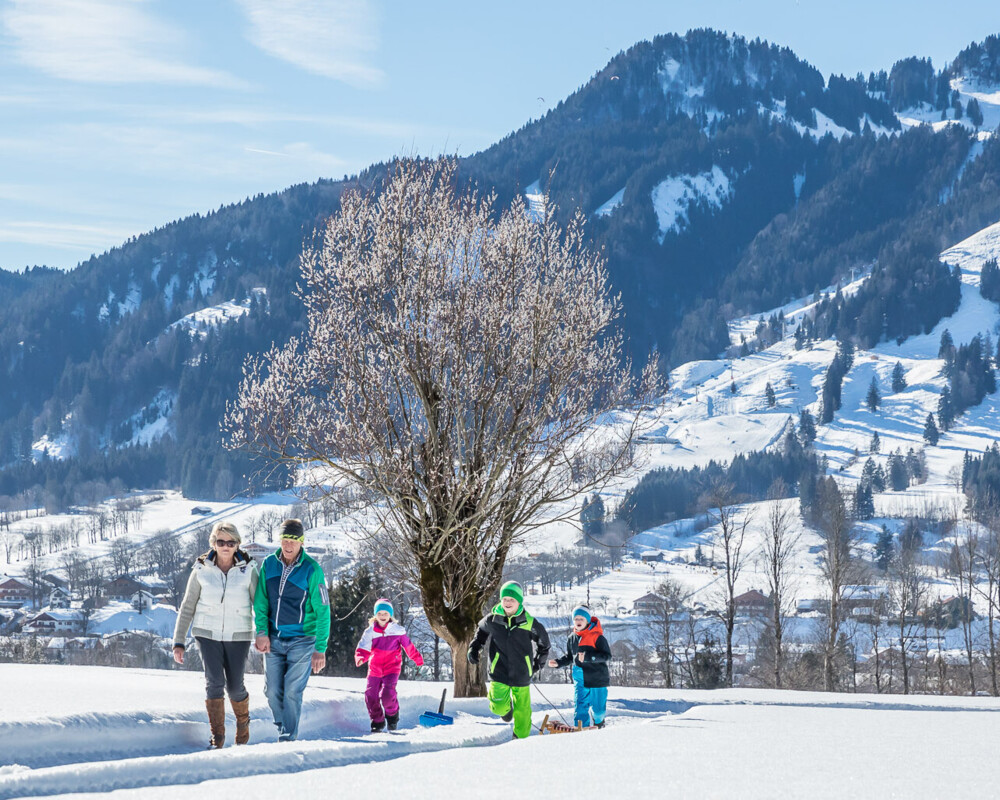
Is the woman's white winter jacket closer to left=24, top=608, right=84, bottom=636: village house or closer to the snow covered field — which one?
the snow covered field

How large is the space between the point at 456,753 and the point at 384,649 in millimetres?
4222

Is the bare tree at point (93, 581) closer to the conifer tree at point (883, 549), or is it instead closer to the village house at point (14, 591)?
the village house at point (14, 591)

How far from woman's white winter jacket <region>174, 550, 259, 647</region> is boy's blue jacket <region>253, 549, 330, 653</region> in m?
0.19

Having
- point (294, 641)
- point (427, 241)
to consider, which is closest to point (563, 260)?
point (427, 241)

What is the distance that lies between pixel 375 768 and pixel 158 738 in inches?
153

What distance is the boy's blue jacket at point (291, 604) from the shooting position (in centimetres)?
927

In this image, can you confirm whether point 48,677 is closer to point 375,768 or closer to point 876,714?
point 375,768

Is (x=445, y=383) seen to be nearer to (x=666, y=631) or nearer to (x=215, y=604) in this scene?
(x=215, y=604)

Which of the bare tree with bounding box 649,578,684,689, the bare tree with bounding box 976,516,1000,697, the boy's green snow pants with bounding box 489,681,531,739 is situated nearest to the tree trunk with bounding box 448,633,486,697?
the boy's green snow pants with bounding box 489,681,531,739

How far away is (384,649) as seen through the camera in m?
11.6

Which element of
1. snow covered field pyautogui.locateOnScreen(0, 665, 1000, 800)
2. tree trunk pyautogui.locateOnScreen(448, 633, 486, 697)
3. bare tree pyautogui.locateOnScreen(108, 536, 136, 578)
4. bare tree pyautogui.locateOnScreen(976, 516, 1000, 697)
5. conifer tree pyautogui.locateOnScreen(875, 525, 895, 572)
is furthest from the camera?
bare tree pyautogui.locateOnScreen(108, 536, 136, 578)

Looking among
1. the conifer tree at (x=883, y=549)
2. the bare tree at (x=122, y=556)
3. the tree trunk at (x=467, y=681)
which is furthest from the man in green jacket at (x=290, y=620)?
the bare tree at (x=122, y=556)

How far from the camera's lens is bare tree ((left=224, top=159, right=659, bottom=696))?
16.5 metres

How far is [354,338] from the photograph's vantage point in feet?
56.0
